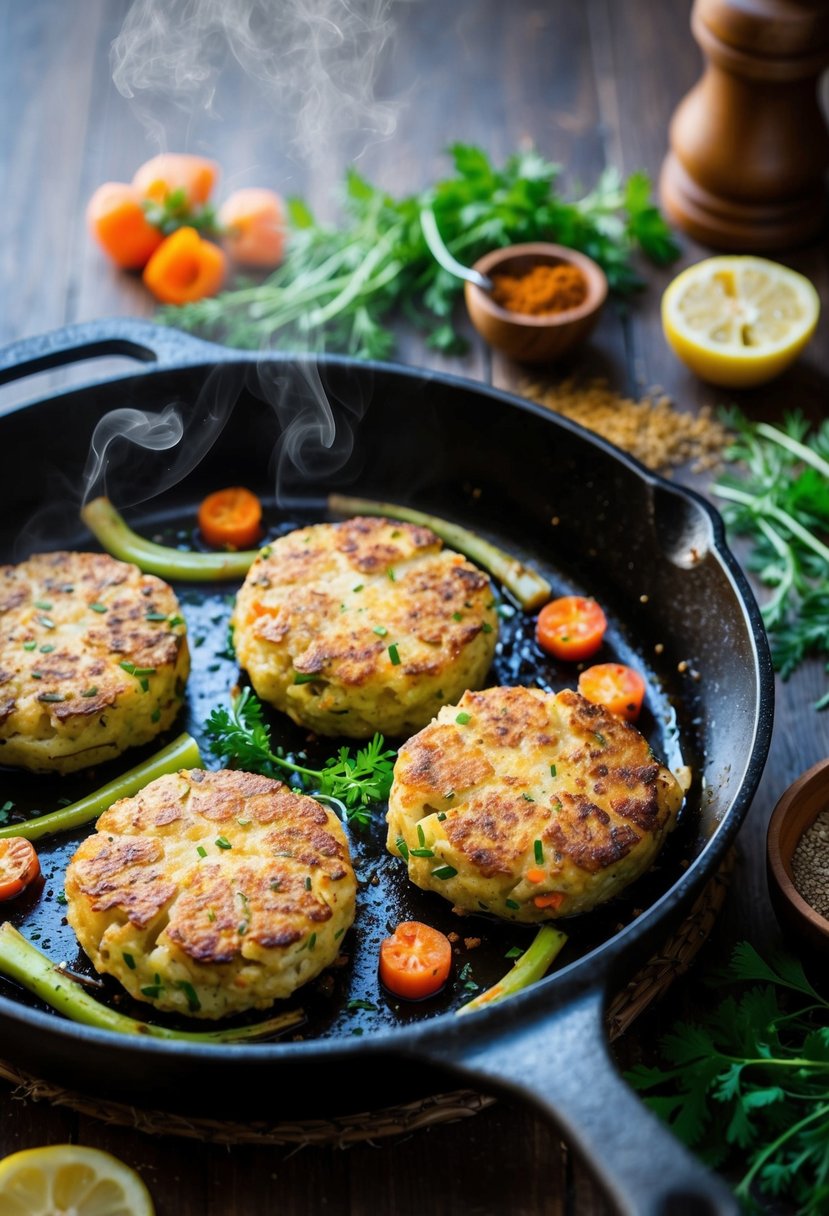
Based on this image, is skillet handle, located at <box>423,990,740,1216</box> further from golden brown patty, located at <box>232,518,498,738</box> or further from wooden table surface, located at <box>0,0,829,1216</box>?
wooden table surface, located at <box>0,0,829,1216</box>

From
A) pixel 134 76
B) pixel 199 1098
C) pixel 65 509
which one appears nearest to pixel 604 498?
pixel 65 509

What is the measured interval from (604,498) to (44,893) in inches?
91.8

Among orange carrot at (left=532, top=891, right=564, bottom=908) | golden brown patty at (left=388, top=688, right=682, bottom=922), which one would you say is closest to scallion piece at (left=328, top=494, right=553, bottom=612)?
golden brown patty at (left=388, top=688, right=682, bottom=922)

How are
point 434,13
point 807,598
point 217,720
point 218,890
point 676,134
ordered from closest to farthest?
point 218,890 < point 217,720 < point 807,598 < point 676,134 < point 434,13

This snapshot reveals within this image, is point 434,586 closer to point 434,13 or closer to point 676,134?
point 676,134

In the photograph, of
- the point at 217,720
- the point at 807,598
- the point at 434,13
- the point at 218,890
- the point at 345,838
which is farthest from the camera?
the point at 434,13

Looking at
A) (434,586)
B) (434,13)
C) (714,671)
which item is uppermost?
(434,13)

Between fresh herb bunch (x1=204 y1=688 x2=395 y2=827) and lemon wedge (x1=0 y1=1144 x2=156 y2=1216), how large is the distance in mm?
1174

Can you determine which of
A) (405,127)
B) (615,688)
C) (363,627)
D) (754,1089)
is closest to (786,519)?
(615,688)

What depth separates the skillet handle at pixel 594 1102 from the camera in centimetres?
246

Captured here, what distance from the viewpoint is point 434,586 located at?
14.1ft

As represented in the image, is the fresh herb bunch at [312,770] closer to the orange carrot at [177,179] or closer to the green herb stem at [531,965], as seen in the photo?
the green herb stem at [531,965]

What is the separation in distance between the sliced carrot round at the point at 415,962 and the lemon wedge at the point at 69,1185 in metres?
0.82

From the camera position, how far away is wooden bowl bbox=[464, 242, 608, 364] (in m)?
5.39
